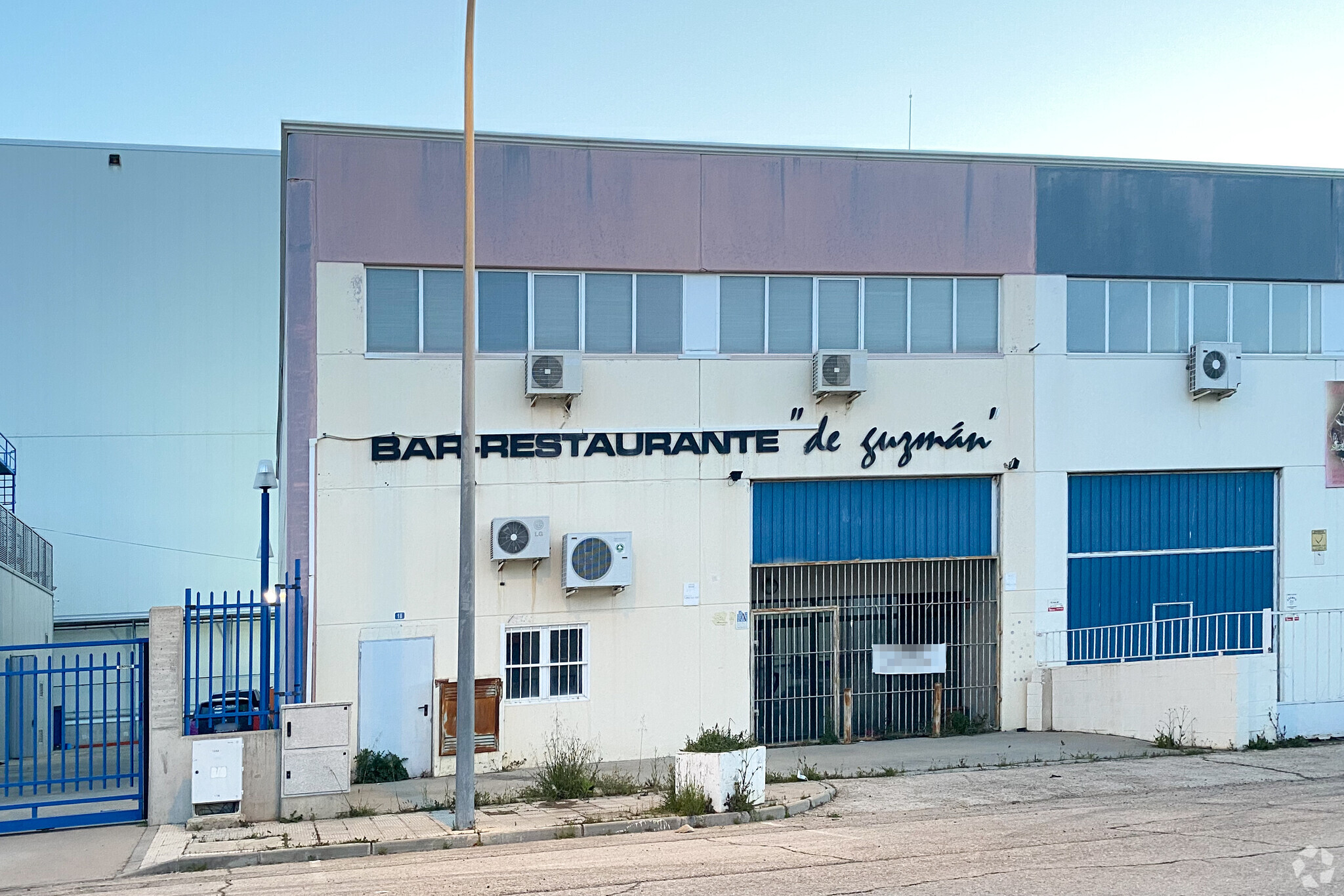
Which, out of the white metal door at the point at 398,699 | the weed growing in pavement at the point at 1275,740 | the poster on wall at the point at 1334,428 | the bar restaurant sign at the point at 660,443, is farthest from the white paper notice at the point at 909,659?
the poster on wall at the point at 1334,428

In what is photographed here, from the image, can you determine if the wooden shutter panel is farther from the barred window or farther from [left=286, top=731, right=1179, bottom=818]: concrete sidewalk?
[left=286, top=731, right=1179, bottom=818]: concrete sidewalk

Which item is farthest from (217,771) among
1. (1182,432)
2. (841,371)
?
(1182,432)

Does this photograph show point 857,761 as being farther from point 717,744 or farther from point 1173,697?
point 1173,697

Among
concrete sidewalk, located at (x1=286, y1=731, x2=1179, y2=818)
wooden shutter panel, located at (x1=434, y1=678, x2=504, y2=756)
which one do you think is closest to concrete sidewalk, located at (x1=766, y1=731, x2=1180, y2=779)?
concrete sidewalk, located at (x1=286, y1=731, x2=1179, y2=818)

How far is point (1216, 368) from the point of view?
59.1 ft

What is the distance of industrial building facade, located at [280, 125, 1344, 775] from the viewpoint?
1587 cm

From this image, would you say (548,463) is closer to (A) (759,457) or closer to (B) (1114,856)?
(A) (759,457)

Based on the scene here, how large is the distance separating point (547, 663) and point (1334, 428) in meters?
13.0

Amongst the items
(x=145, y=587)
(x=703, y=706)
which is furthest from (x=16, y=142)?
(x=703, y=706)

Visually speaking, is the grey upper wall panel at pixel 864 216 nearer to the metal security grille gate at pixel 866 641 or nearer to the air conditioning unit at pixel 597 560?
the air conditioning unit at pixel 597 560

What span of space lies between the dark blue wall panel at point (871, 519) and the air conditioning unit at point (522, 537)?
125 inches

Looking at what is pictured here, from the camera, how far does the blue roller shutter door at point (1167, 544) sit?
59.4ft

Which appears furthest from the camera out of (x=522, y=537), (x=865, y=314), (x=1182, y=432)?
(x=1182, y=432)

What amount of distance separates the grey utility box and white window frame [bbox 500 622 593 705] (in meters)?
3.64
